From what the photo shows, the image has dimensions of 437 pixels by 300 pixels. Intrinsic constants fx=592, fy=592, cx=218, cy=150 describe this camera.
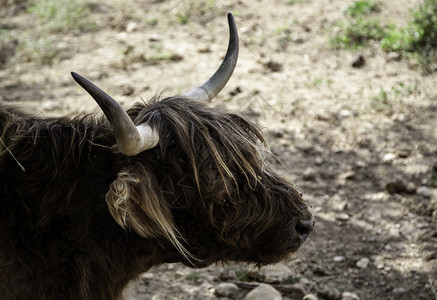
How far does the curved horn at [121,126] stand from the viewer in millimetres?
2709

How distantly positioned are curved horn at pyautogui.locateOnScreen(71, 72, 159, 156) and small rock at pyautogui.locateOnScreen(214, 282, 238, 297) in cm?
183

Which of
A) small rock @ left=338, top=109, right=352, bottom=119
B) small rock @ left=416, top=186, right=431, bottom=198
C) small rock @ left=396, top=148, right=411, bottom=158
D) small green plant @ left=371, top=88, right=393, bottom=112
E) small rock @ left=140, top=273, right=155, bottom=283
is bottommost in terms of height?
small rock @ left=140, top=273, right=155, bottom=283

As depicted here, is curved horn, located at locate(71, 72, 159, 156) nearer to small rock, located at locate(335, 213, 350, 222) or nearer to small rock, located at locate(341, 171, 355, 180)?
small rock, located at locate(335, 213, 350, 222)

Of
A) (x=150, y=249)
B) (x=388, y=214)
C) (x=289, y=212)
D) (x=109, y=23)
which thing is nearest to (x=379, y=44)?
(x=388, y=214)

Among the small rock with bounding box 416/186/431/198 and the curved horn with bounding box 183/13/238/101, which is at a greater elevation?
the curved horn with bounding box 183/13/238/101

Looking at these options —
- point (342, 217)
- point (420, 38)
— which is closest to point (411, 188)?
point (342, 217)

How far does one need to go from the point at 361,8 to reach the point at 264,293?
5312 millimetres

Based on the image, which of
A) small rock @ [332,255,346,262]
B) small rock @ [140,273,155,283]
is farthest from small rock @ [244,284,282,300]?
small rock @ [140,273,155,283]

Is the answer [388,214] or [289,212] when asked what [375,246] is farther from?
[289,212]

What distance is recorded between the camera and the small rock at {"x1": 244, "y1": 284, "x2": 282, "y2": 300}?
4332 mm

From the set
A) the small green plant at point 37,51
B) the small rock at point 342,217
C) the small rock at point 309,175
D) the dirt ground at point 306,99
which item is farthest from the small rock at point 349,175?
the small green plant at point 37,51

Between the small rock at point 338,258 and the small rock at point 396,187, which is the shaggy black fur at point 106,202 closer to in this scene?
the small rock at point 338,258

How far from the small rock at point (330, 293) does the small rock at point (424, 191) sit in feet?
4.74

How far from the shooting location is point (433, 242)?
190 inches
